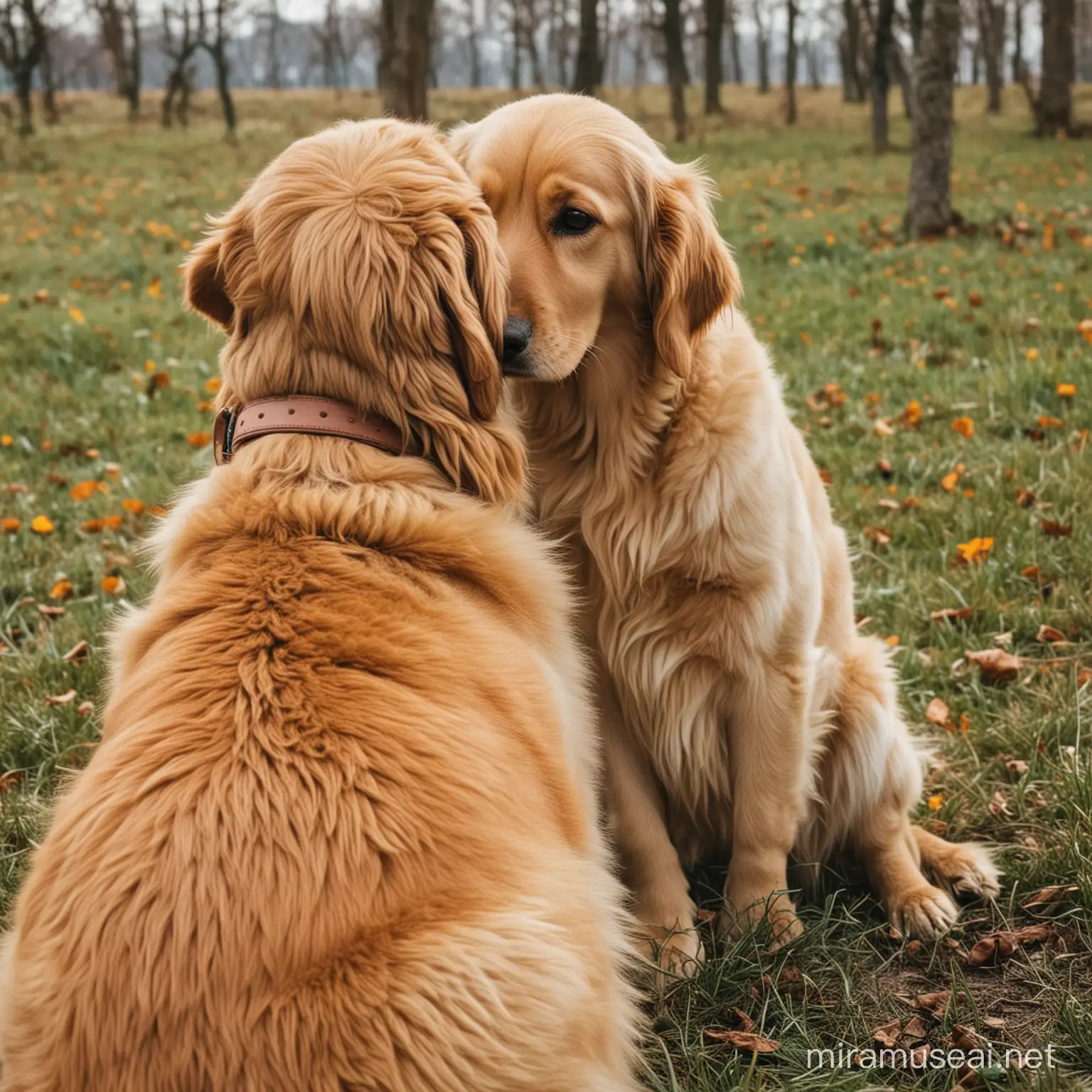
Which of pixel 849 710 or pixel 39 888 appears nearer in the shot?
pixel 39 888

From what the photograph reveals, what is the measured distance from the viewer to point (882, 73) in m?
17.7

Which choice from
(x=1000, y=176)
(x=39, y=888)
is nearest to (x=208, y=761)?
(x=39, y=888)

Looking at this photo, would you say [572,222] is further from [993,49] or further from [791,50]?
[993,49]

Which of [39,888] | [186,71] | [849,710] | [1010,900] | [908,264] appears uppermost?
[186,71]

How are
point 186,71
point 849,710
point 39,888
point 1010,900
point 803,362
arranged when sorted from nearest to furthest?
point 39,888
point 1010,900
point 849,710
point 803,362
point 186,71

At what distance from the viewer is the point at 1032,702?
3.18 m

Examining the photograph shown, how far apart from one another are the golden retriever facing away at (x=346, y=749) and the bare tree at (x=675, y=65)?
21618mm

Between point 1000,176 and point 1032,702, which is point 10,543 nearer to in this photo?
point 1032,702

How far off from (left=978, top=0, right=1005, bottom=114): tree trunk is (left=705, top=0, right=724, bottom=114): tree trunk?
8.32m

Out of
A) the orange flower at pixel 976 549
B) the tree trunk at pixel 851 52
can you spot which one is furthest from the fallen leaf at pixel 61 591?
the tree trunk at pixel 851 52

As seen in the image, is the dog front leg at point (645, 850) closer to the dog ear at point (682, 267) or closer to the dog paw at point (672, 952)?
the dog paw at point (672, 952)

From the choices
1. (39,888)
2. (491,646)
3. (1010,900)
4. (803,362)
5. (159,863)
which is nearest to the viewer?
(159,863)

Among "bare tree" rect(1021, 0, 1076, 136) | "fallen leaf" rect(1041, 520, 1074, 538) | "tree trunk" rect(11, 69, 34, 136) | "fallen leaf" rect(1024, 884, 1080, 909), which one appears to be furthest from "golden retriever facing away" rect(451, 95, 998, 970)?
"tree trunk" rect(11, 69, 34, 136)

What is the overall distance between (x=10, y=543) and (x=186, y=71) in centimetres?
3566
